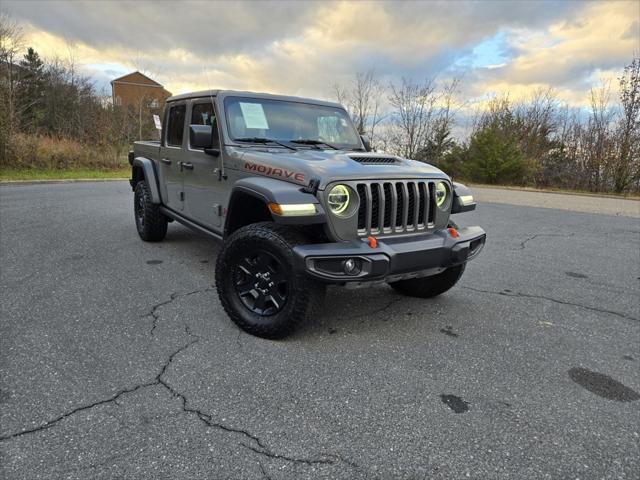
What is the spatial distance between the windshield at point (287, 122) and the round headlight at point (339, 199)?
1245mm

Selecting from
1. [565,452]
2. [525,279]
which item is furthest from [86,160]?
[565,452]

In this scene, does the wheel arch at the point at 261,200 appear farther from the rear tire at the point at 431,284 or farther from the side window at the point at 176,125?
the side window at the point at 176,125

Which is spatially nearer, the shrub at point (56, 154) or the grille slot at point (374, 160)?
the grille slot at point (374, 160)

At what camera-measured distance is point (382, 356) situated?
9.66 ft

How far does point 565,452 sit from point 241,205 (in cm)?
269

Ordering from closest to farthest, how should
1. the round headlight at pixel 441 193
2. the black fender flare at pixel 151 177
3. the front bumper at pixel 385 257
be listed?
the front bumper at pixel 385 257
the round headlight at pixel 441 193
the black fender flare at pixel 151 177

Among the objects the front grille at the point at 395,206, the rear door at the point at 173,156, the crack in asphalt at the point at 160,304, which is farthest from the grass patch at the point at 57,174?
the front grille at the point at 395,206

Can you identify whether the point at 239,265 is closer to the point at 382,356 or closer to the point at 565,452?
the point at 382,356

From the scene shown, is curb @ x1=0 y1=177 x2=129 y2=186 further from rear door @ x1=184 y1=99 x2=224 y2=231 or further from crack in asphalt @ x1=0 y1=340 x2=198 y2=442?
crack in asphalt @ x1=0 y1=340 x2=198 y2=442

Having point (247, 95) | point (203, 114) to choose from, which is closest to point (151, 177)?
point (203, 114)

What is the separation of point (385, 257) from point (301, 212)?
2.05 ft

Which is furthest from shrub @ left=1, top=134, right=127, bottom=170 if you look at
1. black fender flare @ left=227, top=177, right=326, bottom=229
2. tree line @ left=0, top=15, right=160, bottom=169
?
black fender flare @ left=227, top=177, right=326, bottom=229

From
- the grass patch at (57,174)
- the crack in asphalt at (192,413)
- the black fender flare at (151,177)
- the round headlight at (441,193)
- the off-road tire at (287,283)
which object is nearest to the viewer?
the crack in asphalt at (192,413)

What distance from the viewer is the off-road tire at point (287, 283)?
2855 mm
